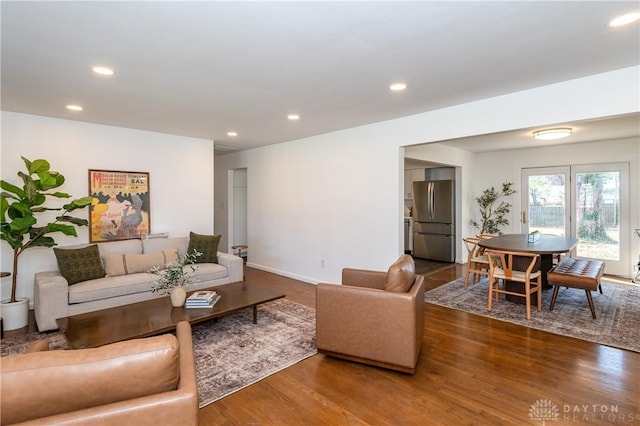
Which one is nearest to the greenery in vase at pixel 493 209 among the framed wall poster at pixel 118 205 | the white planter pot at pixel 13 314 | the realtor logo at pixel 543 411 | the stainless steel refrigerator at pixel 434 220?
the stainless steel refrigerator at pixel 434 220

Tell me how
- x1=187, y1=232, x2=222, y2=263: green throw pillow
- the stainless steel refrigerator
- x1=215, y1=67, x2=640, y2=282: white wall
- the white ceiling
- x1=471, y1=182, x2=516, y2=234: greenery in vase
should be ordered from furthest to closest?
1. the stainless steel refrigerator
2. x1=471, y1=182, x2=516, y2=234: greenery in vase
3. x1=187, y1=232, x2=222, y2=263: green throw pillow
4. x1=215, y1=67, x2=640, y2=282: white wall
5. the white ceiling

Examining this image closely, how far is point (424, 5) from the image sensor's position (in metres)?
1.86

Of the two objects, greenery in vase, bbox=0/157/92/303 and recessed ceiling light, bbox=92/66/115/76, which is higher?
recessed ceiling light, bbox=92/66/115/76

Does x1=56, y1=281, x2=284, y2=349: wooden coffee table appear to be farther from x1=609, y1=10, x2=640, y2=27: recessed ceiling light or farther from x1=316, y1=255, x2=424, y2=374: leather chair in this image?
x1=609, y1=10, x2=640, y2=27: recessed ceiling light

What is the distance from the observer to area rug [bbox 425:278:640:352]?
10.9ft

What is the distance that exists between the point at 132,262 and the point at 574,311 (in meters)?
5.61

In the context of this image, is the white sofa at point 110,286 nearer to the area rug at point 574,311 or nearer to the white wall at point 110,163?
the white wall at point 110,163

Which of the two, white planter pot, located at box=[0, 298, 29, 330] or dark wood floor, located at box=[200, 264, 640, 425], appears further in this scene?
white planter pot, located at box=[0, 298, 29, 330]

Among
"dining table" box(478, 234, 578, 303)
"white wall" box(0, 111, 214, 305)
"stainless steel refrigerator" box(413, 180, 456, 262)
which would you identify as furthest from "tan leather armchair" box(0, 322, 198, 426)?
"stainless steel refrigerator" box(413, 180, 456, 262)

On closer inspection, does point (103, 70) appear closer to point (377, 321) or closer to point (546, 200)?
point (377, 321)

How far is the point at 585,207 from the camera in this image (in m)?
6.21
